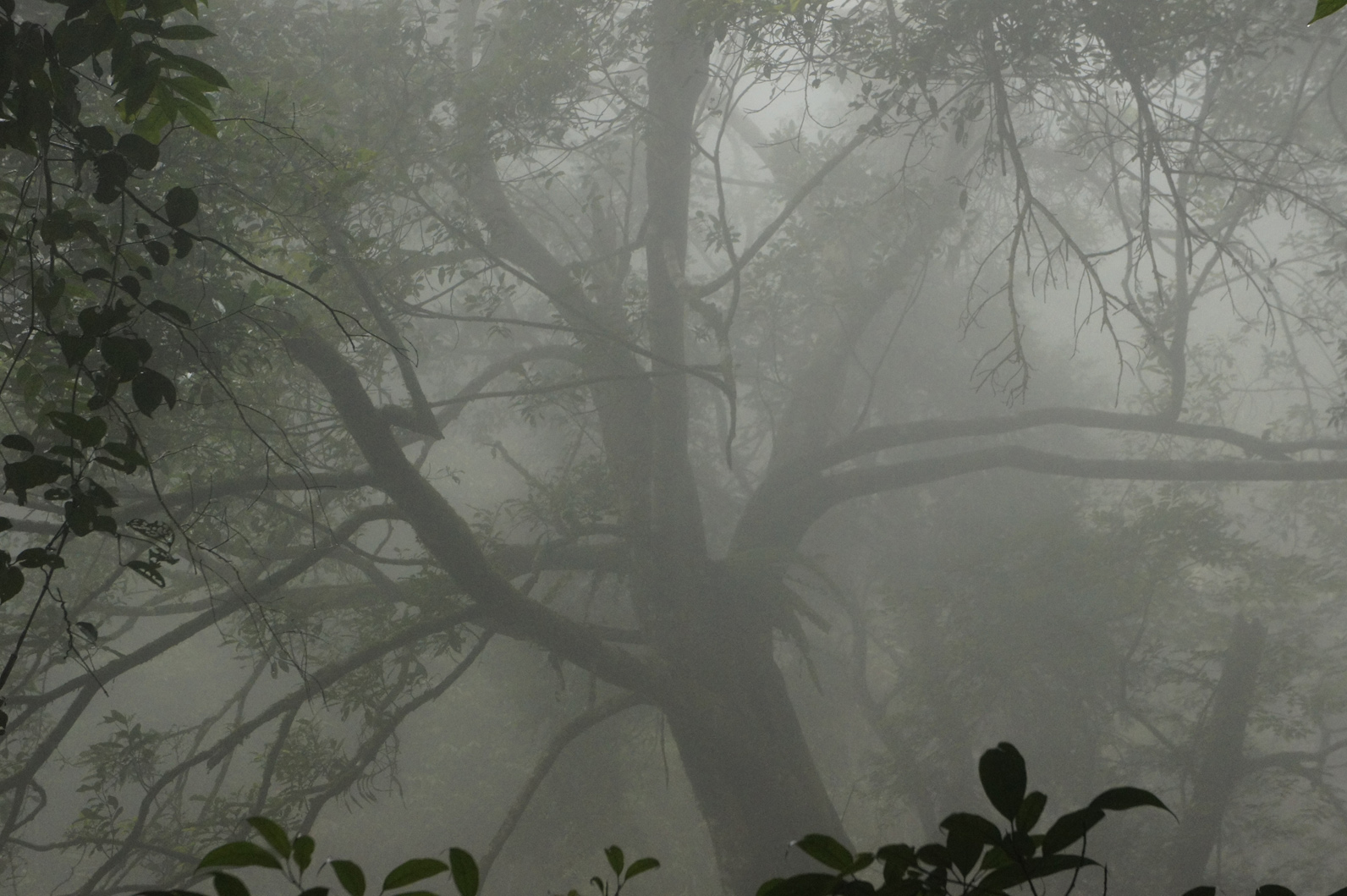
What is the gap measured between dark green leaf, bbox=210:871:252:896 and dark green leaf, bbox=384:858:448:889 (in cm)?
10

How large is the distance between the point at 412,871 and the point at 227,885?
135mm

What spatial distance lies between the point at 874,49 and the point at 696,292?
5.98 feet

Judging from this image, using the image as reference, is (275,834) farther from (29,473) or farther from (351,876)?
(29,473)

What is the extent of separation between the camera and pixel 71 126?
1.80 metres

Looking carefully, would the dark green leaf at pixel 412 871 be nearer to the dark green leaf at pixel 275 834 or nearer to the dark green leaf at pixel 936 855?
the dark green leaf at pixel 275 834

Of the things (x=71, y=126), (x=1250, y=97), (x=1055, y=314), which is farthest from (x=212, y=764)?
(x=1055, y=314)

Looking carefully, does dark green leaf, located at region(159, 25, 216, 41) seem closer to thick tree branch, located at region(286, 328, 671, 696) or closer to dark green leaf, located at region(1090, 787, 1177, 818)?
dark green leaf, located at region(1090, 787, 1177, 818)

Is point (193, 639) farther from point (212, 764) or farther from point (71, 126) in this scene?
point (71, 126)

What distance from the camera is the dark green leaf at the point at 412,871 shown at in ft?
2.36

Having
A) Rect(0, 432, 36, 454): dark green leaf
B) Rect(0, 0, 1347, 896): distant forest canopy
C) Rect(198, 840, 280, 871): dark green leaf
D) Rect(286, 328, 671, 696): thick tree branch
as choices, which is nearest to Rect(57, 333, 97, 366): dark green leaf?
Rect(0, 0, 1347, 896): distant forest canopy

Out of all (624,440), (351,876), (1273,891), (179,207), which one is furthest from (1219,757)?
(351,876)

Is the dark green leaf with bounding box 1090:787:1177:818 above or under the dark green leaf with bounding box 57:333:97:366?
under

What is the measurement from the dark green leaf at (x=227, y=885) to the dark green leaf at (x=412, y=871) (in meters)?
0.10

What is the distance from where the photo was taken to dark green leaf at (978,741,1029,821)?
0.67 metres
